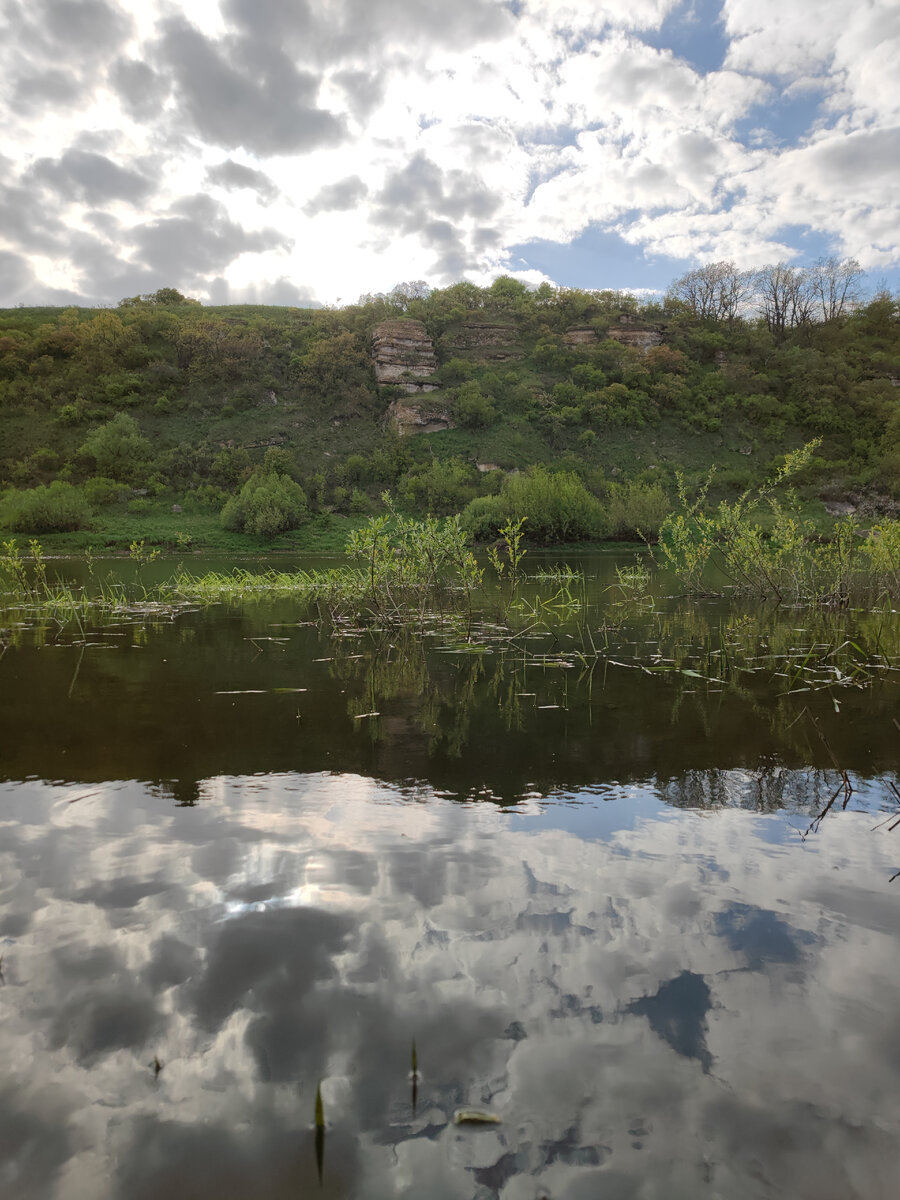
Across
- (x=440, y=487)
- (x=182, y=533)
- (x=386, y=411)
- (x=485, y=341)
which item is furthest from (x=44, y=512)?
(x=485, y=341)

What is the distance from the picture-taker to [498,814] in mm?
4172

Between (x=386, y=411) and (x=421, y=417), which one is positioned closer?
(x=421, y=417)

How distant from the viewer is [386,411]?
7412 cm

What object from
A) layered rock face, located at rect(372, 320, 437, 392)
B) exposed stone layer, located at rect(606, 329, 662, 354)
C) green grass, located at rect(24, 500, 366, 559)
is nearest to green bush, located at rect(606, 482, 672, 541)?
green grass, located at rect(24, 500, 366, 559)

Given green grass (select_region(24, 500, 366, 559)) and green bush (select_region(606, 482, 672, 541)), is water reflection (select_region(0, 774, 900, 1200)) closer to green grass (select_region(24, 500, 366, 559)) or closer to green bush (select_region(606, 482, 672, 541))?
green grass (select_region(24, 500, 366, 559))

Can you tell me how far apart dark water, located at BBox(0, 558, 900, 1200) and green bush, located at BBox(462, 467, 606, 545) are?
36.8m

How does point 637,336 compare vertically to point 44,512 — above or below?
above

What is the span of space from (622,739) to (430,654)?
4.52m

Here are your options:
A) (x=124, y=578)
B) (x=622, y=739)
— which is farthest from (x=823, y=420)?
(x=622, y=739)

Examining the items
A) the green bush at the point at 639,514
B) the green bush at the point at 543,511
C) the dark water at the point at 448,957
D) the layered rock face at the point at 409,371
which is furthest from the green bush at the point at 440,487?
the dark water at the point at 448,957

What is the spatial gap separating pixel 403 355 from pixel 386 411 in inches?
396

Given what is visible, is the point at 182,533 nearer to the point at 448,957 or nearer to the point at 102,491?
the point at 102,491

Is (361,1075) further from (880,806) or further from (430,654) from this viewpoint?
(430,654)

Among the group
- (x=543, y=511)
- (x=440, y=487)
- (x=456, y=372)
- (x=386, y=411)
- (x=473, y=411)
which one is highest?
(x=456, y=372)
